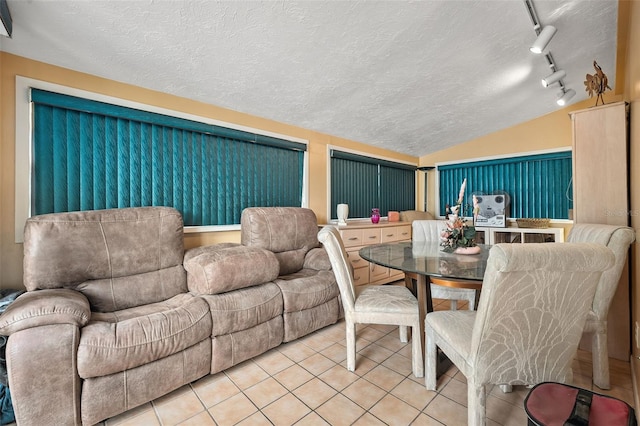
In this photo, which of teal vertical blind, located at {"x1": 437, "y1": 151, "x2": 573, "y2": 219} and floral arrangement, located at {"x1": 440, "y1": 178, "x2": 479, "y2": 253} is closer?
floral arrangement, located at {"x1": 440, "y1": 178, "x2": 479, "y2": 253}

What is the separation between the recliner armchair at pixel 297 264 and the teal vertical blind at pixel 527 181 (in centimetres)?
322

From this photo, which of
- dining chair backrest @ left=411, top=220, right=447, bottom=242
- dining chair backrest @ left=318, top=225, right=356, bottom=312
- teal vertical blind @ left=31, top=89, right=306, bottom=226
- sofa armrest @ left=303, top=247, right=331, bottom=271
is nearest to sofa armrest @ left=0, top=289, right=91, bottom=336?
teal vertical blind @ left=31, top=89, right=306, bottom=226

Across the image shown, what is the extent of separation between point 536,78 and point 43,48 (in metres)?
4.58

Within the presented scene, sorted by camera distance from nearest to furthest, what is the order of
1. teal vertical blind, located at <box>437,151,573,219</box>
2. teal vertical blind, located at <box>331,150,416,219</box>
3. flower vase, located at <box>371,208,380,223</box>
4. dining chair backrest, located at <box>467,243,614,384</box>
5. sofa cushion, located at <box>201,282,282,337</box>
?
dining chair backrest, located at <box>467,243,614,384</box>, sofa cushion, located at <box>201,282,282,337</box>, teal vertical blind, located at <box>437,151,573,219</box>, teal vertical blind, located at <box>331,150,416,219</box>, flower vase, located at <box>371,208,380,223</box>

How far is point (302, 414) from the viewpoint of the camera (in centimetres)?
152

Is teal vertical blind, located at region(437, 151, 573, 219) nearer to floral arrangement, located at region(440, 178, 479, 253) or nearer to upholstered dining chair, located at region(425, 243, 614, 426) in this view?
floral arrangement, located at region(440, 178, 479, 253)

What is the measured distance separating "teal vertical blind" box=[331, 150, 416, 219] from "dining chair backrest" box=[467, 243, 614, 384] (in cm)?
A: 299

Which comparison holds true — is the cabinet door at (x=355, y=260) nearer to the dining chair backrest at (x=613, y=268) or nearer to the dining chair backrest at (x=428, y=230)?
the dining chair backrest at (x=428, y=230)

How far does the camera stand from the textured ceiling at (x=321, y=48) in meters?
1.77

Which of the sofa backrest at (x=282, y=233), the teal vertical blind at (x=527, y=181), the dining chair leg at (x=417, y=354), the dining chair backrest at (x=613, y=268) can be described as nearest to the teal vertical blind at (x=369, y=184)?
the teal vertical blind at (x=527, y=181)

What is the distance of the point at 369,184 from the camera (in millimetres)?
4590

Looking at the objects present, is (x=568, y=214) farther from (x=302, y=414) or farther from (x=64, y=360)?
(x=64, y=360)

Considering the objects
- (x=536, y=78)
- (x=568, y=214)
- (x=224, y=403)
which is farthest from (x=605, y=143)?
(x=224, y=403)

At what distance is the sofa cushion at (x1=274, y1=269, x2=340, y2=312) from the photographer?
2.27 meters
